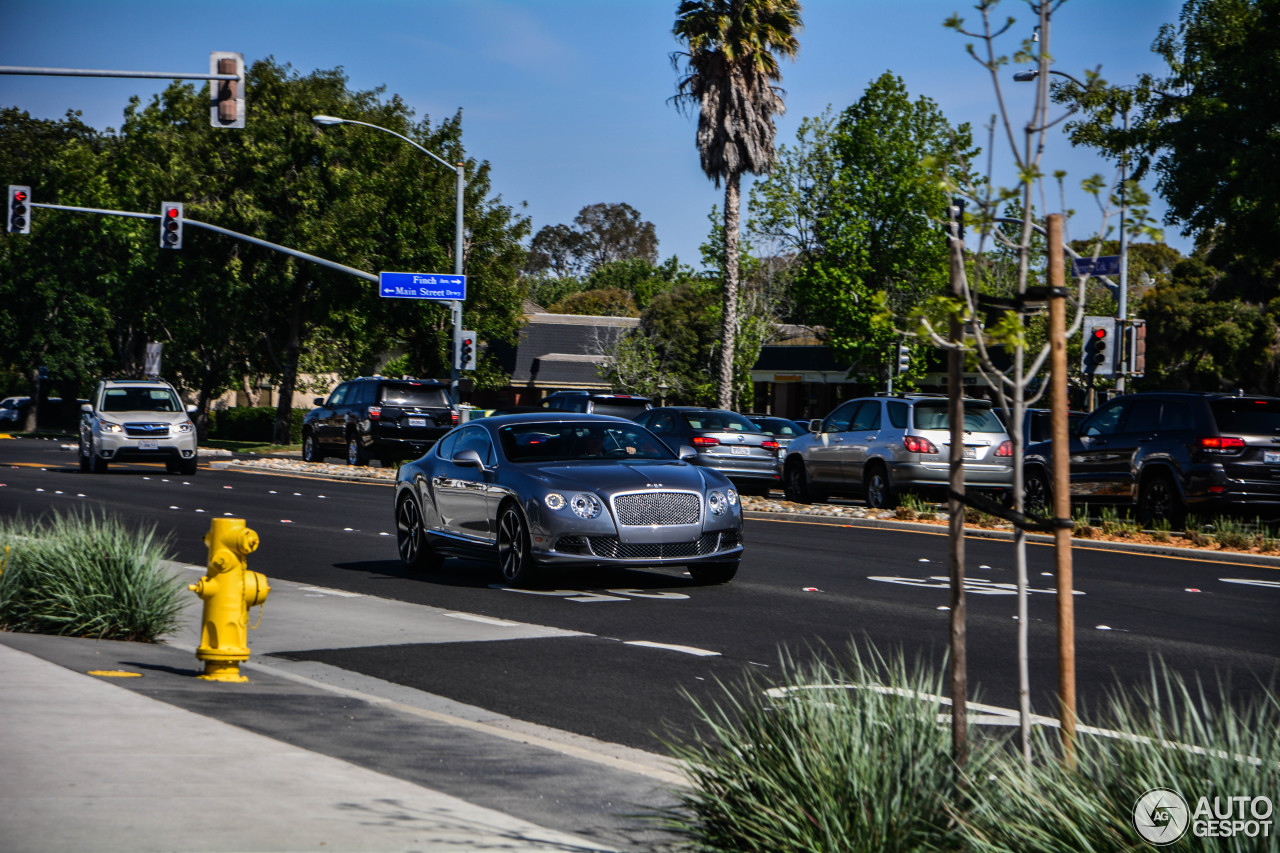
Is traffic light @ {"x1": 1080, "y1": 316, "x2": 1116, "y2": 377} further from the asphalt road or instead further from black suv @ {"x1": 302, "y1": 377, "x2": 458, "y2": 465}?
black suv @ {"x1": 302, "y1": 377, "x2": 458, "y2": 465}

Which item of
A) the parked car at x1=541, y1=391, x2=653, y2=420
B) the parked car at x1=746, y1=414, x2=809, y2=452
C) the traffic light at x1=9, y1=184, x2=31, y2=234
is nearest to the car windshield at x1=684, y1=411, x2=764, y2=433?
the parked car at x1=541, y1=391, x2=653, y2=420

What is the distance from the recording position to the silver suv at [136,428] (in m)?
30.7

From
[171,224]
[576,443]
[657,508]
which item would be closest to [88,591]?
[657,508]

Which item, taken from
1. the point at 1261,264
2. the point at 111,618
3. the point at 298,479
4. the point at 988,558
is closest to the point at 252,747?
the point at 111,618

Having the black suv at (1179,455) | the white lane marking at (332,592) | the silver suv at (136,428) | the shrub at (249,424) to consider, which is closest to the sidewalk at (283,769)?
the white lane marking at (332,592)

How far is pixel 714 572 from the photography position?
515 inches

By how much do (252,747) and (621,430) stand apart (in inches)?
317

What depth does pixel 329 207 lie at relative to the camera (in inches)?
1874

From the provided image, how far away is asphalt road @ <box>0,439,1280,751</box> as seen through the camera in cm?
802

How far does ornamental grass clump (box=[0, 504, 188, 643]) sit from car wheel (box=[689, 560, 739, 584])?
4862 millimetres

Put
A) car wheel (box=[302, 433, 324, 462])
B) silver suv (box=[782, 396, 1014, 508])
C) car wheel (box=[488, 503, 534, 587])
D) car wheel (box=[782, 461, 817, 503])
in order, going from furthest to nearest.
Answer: car wheel (box=[302, 433, 324, 462])
car wheel (box=[782, 461, 817, 503])
silver suv (box=[782, 396, 1014, 508])
car wheel (box=[488, 503, 534, 587])

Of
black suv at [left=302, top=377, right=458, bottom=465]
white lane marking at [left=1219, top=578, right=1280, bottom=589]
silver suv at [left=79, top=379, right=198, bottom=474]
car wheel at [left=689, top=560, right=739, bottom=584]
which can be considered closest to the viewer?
car wheel at [left=689, top=560, right=739, bottom=584]

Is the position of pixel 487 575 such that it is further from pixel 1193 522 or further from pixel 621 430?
pixel 1193 522

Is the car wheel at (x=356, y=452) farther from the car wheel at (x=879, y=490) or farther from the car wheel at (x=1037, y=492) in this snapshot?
the car wheel at (x=1037, y=492)
